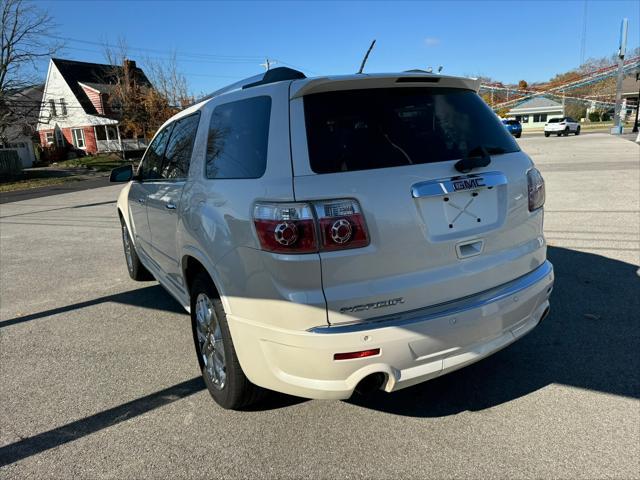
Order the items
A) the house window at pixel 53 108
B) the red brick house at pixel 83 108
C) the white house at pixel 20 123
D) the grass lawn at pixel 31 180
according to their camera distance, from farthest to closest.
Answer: the house window at pixel 53 108 → the red brick house at pixel 83 108 → the white house at pixel 20 123 → the grass lawn at pixel 31 180

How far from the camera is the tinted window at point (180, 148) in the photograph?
337 centimetres

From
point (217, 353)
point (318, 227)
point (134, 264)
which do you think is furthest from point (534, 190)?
point (134, 264)

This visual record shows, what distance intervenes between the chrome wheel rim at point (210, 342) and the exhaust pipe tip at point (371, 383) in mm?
918

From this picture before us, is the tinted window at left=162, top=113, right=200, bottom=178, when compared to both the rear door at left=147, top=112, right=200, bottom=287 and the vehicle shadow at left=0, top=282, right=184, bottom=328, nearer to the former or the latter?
the rear door at left=147, top=112, right=200, bottom=287

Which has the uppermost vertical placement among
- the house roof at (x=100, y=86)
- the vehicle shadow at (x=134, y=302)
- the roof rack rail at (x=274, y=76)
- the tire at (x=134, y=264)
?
the house roof at (x=100, y=86)

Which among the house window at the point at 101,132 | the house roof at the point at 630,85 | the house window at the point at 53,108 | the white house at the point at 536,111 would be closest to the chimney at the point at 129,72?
the house window at the point at 101,132

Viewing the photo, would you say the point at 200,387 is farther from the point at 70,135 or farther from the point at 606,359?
the point at 70,135

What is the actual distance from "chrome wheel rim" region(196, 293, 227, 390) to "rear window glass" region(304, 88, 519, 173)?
1.23 metres

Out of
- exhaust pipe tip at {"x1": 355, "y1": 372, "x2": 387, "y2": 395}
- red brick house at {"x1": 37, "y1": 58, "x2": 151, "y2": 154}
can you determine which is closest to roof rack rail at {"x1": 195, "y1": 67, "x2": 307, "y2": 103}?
exhaust pipe tip at {"x1": 355, "y1": 372, "x2": 387, "y2": 395}

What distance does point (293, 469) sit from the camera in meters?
2.42

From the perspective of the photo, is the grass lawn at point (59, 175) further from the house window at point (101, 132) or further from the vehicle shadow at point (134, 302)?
the vehicle shadow at point (134, 302)

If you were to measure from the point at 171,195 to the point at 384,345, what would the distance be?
2117 mm

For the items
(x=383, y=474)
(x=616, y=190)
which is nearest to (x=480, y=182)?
(x=383, y=474)

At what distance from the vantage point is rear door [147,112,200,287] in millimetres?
3408
